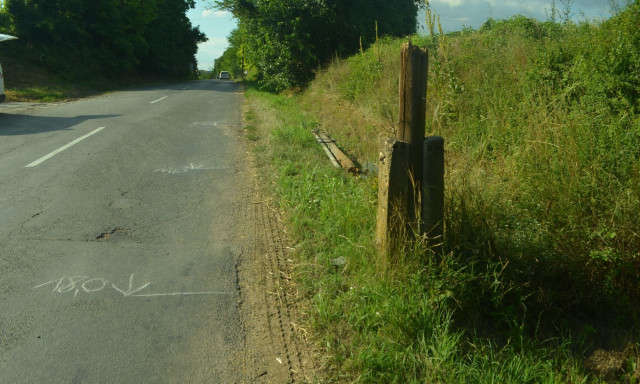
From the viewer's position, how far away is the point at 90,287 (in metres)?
4.28

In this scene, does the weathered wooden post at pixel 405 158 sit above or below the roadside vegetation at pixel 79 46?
below

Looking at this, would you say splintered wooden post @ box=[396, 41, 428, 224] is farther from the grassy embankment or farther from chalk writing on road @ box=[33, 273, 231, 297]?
chalk writing on road @ box=[33, 273, 231, 297]

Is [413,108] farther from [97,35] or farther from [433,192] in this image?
[97,35]

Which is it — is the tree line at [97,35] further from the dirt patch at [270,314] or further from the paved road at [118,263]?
the dirt patch at [270,314]

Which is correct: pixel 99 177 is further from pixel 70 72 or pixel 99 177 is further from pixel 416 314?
pixel 70 72

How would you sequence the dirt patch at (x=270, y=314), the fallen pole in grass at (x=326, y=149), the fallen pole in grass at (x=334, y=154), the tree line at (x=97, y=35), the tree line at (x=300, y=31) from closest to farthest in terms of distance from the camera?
A: the dirt patch at (x=270, y=314) → the fallen pole in grass at (x=334, y=154) → the fallen pole in grass at (x=326, y=149) → the tree line at (x=300, y=31) → the tree line at (x=97, y=35)

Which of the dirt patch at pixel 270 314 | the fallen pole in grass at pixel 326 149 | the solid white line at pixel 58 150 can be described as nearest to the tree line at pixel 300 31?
the fallen pole in grass at pixel 326 149

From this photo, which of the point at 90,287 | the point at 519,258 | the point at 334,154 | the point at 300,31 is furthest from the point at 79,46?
the point at 519,258

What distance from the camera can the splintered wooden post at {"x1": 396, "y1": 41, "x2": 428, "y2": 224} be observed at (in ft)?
13.3

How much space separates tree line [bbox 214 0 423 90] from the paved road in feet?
43.6

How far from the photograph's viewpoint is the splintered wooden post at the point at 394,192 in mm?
4027

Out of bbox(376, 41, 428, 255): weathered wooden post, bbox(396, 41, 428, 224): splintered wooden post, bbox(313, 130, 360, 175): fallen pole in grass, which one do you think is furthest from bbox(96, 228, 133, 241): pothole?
bbox(313, 130, 360, 175): fallen pole in grass

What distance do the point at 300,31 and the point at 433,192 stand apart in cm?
1906

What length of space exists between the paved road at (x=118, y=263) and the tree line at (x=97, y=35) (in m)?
22.5
